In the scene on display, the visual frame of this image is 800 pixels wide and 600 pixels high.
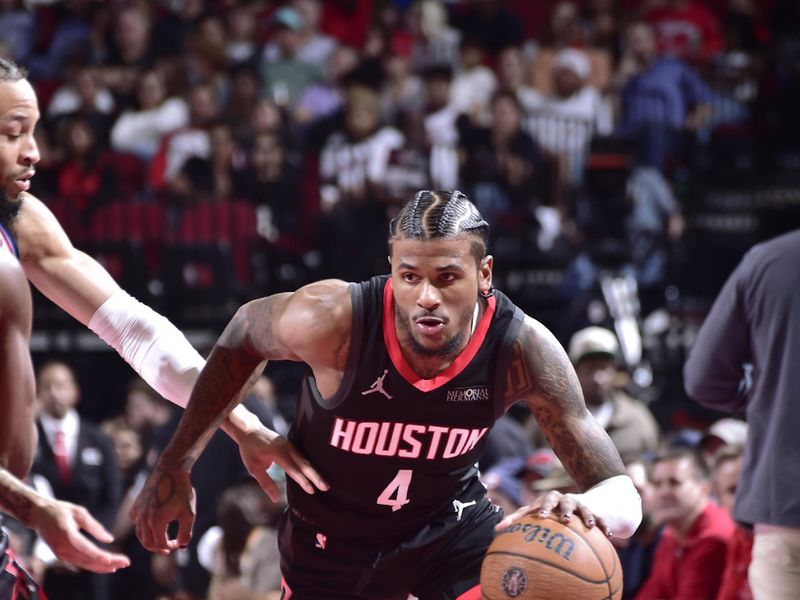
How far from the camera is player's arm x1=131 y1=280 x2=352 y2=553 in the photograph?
3.80 metres

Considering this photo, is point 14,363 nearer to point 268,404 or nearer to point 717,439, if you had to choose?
point 717,439

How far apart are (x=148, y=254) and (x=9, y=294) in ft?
23.6

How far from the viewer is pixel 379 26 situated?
1295 centimetres

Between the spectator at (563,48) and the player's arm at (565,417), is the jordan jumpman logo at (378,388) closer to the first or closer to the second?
the player's arm at (565,417)

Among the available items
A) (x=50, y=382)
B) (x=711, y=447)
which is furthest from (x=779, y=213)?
(x=50, y=382)

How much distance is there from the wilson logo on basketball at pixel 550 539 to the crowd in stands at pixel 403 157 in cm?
356

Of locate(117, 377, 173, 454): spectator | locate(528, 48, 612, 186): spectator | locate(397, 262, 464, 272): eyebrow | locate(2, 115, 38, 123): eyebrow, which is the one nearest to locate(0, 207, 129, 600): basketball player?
locate(2, 115, 38, 123): eyebrow

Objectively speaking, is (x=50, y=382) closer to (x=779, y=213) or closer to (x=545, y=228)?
(x=545, y=228)

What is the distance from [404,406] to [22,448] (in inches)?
42.9

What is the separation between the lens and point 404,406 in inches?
147

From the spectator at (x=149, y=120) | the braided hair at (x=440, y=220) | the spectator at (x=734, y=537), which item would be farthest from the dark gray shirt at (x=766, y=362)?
the spectator at (x=149, y=120)

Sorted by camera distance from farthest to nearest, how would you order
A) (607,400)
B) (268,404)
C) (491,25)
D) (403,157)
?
(491,25), (403,157), (268,404), (607,400)

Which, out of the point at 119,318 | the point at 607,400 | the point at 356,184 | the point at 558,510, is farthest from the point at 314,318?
the point at 356,184

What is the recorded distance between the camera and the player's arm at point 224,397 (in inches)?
149
